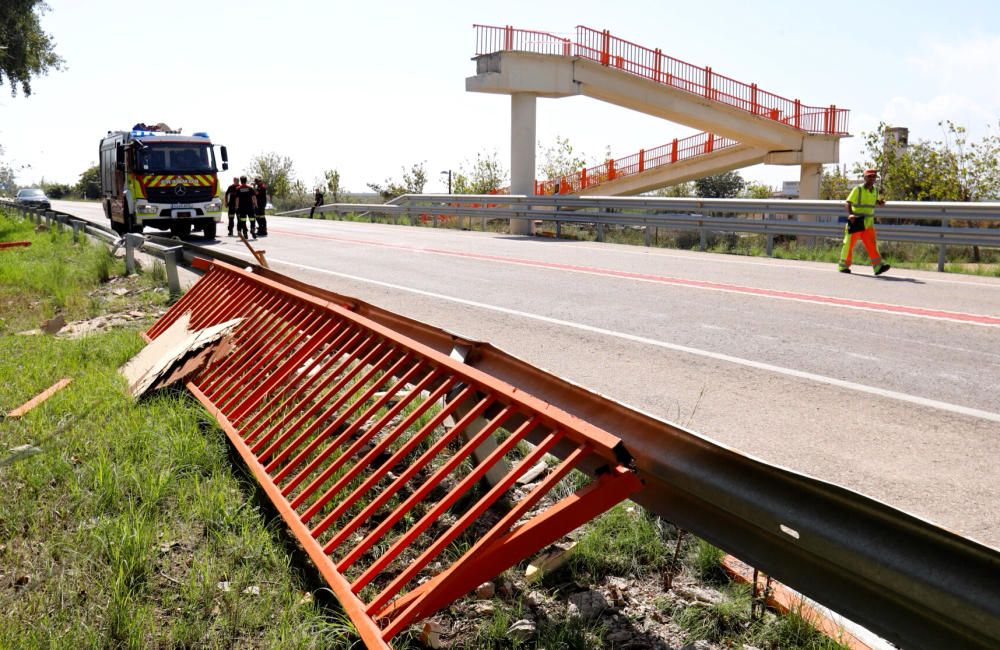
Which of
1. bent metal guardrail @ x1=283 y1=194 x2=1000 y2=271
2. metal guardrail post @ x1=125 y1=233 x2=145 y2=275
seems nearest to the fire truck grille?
bent metal guardrail @ x1=283 y1=194 x2=1000 y2=271

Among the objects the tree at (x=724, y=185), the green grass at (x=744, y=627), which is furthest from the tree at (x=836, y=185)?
the green grass at (x=744, y=627)

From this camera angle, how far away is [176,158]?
909 inches

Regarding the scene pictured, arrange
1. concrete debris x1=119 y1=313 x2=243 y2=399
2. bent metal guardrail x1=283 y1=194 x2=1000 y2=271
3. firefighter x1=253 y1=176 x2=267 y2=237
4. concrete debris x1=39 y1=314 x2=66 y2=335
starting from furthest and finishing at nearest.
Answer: firefighter x1=253 y1=176 x2=267 y2=237, bent metal guardrail x1=283 y1=194 x2=1000 y2=271, concrete debris x1=39 y1=314 x2=66 y2=335, concrete debris x1=119 y1=313 x2=243 y2=399

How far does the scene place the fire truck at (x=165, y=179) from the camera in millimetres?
22594

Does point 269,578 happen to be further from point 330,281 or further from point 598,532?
point 330,281

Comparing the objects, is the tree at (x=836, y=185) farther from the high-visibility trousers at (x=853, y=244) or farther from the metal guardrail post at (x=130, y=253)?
the metal guardrail post at (x=130, y=253)

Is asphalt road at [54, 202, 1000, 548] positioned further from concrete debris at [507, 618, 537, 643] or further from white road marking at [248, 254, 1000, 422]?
concrete debris at [507, 618, 537, 643]

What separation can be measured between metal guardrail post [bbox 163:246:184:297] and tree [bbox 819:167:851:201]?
33060mm

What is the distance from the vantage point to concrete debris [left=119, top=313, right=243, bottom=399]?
18.4ft

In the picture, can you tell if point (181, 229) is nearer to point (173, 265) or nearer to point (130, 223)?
point (130, 223)

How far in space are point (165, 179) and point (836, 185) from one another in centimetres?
3221

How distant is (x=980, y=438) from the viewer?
4.90 m

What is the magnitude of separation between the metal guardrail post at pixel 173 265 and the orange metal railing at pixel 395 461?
3836 millimetres

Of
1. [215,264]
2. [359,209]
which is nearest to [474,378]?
[215,264]
